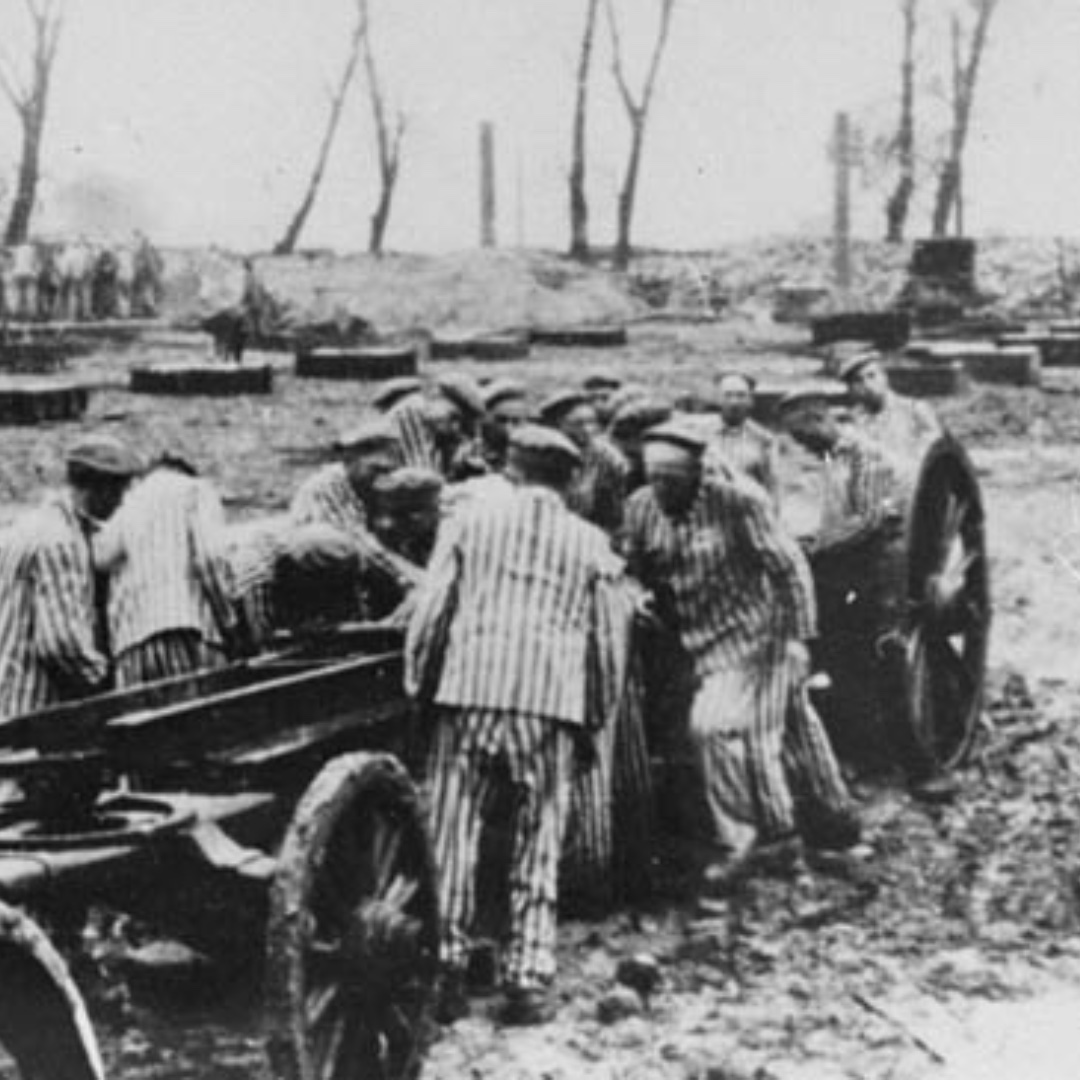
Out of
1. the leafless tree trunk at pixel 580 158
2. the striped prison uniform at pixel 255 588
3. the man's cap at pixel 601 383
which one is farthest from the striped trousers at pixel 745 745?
the leafless tree trunk at pixel 580 158

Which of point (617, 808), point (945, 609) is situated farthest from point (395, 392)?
point (617, 808)

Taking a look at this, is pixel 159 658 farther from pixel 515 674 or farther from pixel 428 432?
pixel 428 432

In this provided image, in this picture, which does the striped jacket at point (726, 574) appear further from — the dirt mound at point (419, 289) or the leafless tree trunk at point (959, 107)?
the leafless tree trunk at point (959, 107)

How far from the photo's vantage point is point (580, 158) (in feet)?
147

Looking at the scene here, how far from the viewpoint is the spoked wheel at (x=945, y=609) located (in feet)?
32.3

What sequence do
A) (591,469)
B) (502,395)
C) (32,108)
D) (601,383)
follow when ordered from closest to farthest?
1. (591,469)
2. (502,395)
3. (601,383)
4. (32,108)

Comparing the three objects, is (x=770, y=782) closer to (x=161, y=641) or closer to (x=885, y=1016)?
(x=885, y=1016)

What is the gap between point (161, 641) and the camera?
311 inches

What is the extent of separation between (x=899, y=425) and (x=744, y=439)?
73 cm

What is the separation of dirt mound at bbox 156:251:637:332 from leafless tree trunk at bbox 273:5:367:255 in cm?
189

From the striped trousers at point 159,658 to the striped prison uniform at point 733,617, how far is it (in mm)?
1738

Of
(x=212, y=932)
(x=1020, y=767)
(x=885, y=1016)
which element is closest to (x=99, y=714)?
(x=212, y=932)

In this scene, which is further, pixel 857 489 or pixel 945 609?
pixel 945 609

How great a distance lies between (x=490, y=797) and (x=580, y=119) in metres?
38.9
